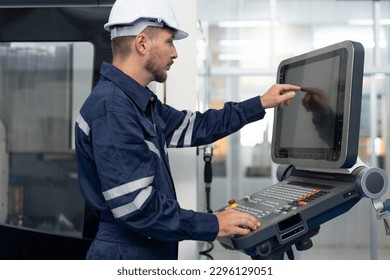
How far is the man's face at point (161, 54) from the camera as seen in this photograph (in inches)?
61.6

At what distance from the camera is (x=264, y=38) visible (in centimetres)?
516

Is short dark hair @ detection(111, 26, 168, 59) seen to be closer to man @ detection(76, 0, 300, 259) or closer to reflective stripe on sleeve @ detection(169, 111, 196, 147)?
man @ detection(76, 0, 300, 259)

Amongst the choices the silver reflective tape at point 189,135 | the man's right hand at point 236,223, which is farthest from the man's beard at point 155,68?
the man's right hand at point 236,223

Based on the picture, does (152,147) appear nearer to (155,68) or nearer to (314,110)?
(155,68)

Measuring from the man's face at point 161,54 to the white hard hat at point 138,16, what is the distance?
32 mm

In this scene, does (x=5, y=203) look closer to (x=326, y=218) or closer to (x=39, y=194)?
(x=39, y=194)

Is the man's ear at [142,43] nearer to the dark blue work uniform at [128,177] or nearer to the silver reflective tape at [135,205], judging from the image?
the dark blue work uniform at [128,177]

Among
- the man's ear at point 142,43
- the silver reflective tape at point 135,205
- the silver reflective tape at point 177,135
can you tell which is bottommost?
the silver reflective tape at point 135,205

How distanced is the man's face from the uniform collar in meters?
0.07

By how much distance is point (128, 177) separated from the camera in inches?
54.6

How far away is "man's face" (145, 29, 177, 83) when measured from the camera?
1563 millimetres

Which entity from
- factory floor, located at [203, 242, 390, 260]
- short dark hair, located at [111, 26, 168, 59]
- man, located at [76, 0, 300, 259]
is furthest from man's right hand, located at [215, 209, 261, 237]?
factory floor, located at [203, 242, 390, 260]
